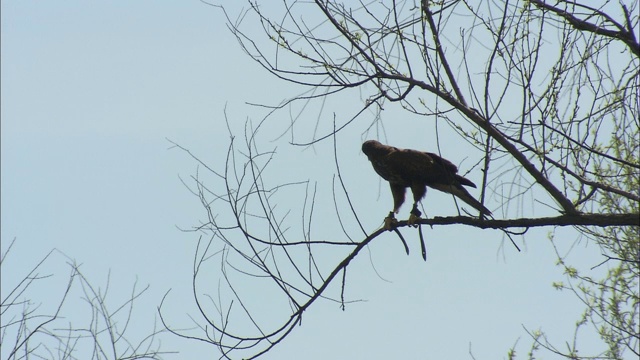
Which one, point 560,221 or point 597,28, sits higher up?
point 597,28

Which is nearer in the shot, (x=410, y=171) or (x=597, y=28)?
(x=597, y=28)

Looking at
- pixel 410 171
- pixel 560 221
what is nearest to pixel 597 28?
pixel 560 221

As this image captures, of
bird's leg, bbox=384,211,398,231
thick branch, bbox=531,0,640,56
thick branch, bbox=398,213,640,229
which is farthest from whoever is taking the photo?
bird's leg, bbox=384,211,398,231

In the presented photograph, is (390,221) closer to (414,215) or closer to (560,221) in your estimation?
(414,215)

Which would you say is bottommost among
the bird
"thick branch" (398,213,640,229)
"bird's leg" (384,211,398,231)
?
"thick branch" (398,213,640,229)

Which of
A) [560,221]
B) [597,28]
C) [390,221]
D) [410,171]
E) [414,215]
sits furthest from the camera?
[410,171]

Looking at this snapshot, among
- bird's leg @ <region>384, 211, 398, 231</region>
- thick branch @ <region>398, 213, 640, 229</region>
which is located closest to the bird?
bird's leg @ <region>384, 211, 398, 231</region>

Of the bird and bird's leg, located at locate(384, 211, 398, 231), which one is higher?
the bird

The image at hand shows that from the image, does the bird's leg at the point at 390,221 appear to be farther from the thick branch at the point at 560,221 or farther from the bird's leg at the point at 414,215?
the thick branch at the point at 560,221

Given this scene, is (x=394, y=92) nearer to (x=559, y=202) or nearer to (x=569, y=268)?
(x=559, y=202)

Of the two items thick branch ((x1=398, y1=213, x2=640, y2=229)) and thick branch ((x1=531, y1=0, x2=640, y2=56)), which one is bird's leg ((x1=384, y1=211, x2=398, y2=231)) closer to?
thick branch ((x1=398, y1=213, x2=640, y2=229))

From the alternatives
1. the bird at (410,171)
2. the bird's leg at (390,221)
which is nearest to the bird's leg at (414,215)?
the bird at (410,171)

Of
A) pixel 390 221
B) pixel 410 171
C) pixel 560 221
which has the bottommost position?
pixel 560 221

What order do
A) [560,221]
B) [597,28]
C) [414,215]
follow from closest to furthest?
[560,221] → [597,28] → [414,215]
